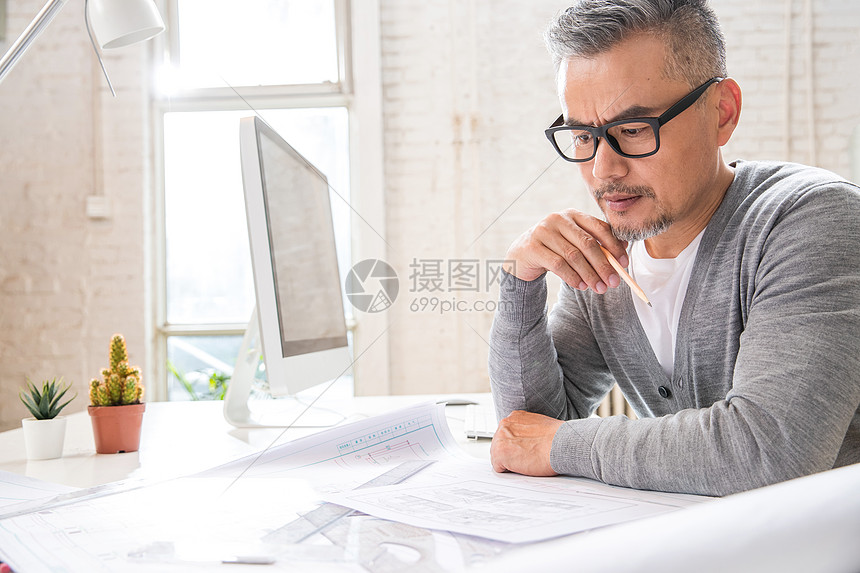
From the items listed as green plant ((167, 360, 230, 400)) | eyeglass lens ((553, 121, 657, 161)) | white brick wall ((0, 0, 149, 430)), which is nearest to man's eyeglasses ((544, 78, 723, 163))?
eyeglass lens ((553, 121, 657, 161))

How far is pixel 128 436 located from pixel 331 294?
1.35ft

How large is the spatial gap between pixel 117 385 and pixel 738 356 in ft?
3.04

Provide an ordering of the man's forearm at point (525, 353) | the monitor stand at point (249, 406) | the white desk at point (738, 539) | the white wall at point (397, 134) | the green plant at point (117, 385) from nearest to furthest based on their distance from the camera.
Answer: the white desk at point (738, 539)
the man's forearm at point (525, 353)
the green plant at point (117, 385)
the monitor stand at point (249, 406)
the white wall at point (397, 134)

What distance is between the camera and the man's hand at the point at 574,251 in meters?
0.86

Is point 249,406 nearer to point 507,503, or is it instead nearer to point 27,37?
point 27,37

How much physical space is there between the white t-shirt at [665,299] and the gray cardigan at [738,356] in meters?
0.02

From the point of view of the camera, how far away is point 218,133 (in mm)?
3363

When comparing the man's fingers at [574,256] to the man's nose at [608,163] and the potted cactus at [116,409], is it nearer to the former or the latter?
the man's nose at [608,163]

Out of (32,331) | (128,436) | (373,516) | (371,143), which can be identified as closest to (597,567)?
(373,516)

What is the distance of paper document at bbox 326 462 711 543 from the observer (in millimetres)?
506

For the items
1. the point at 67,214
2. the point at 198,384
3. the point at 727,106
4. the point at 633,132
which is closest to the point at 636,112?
the point at 633,132

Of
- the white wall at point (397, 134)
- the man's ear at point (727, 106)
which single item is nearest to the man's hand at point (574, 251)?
the man's ear at point (727, 106)

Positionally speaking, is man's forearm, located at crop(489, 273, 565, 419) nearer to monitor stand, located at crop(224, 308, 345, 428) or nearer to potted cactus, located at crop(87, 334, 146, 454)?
monitor stand, located at crop(224, 308, 345, 428)

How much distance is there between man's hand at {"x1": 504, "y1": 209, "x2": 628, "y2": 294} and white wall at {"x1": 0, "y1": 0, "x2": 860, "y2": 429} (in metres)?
2.30
